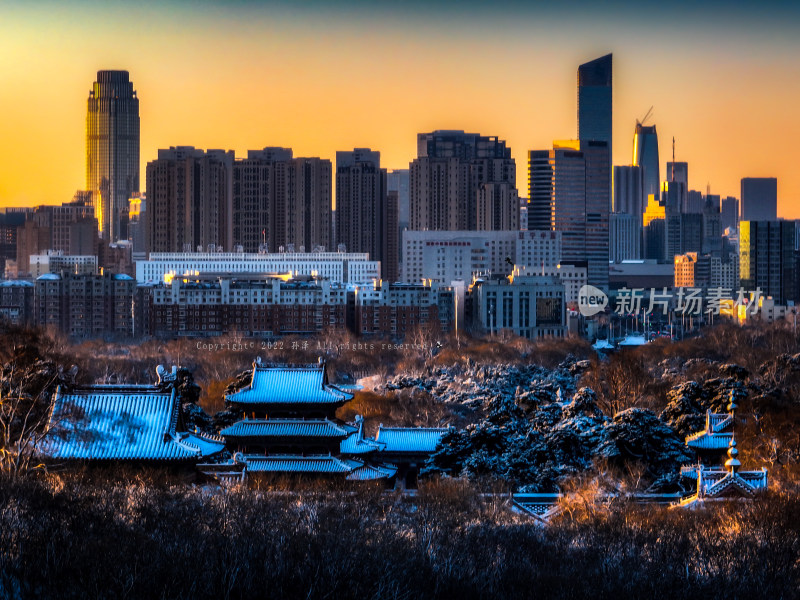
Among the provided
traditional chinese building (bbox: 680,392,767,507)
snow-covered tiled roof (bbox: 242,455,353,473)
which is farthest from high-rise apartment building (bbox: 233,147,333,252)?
traditional chinese building (bbox: 680,392,767,507)

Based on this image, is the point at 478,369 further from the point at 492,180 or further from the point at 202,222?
the point at 492,180

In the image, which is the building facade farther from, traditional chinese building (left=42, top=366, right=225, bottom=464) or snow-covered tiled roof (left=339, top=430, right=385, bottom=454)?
traditional chinese building (left=42, top=366, right=225, bottom=464)

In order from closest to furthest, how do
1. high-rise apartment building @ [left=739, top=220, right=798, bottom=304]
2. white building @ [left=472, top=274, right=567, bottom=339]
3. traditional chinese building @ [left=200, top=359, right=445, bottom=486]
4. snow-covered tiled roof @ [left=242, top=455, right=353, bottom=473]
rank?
1. snow-covered tiled roof @ [left=242, top=455, right=353, bottom=473]
2. traditional chinese building @ [left=200, top=359, right=445, bottom=486]
3. white building @ [left=472, top=274, right=567, bottom=339]
4. high-rise apartment building @ [left=739, top=220, right=798, bottom=304]

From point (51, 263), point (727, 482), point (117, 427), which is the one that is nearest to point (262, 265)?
point (51, 263)

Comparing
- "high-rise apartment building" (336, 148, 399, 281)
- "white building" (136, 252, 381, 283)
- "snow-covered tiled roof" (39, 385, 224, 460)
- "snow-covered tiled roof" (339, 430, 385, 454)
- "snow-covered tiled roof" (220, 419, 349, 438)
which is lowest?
"snow-covered tiled roof" (339, 430, 385, 454)

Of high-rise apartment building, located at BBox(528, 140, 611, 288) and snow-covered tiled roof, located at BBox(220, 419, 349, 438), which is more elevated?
high-rise apartment building, located at BBox(528, 140, 611, 288)

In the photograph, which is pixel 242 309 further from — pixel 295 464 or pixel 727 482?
pixel 727 482

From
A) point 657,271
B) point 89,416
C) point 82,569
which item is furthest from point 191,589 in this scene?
→ point 657,271
